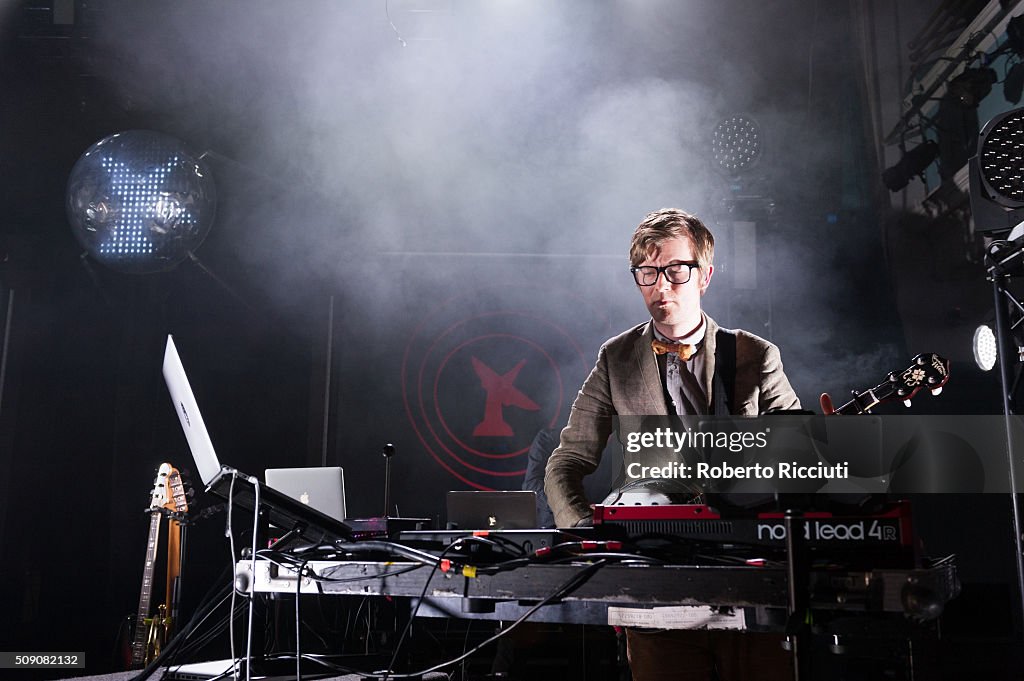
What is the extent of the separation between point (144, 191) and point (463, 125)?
2.12 metres

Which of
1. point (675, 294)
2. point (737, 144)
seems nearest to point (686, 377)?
point (675, 294)

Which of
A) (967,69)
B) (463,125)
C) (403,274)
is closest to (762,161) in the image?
(967,69)

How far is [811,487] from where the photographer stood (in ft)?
3.79

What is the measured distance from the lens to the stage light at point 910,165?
4.91 m

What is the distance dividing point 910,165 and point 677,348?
12.3 feet

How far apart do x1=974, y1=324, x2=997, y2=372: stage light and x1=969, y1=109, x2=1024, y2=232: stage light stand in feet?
2.76

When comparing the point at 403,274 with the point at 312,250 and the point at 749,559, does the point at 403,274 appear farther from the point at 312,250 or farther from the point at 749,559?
the point at 749,559

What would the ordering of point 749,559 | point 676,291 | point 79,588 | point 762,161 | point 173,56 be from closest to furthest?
point 749,559
point 676,291
point 79,588
point 173,56
point 762,161

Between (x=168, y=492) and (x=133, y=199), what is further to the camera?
(x=168, y=492)

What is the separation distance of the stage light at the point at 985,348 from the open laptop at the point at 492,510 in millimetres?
2590

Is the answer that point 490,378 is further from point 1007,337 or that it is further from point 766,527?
point 766,527

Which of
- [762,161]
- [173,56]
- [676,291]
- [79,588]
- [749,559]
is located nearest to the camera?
[749,559]

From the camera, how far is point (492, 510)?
10.8ft

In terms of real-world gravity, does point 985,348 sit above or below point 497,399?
above
